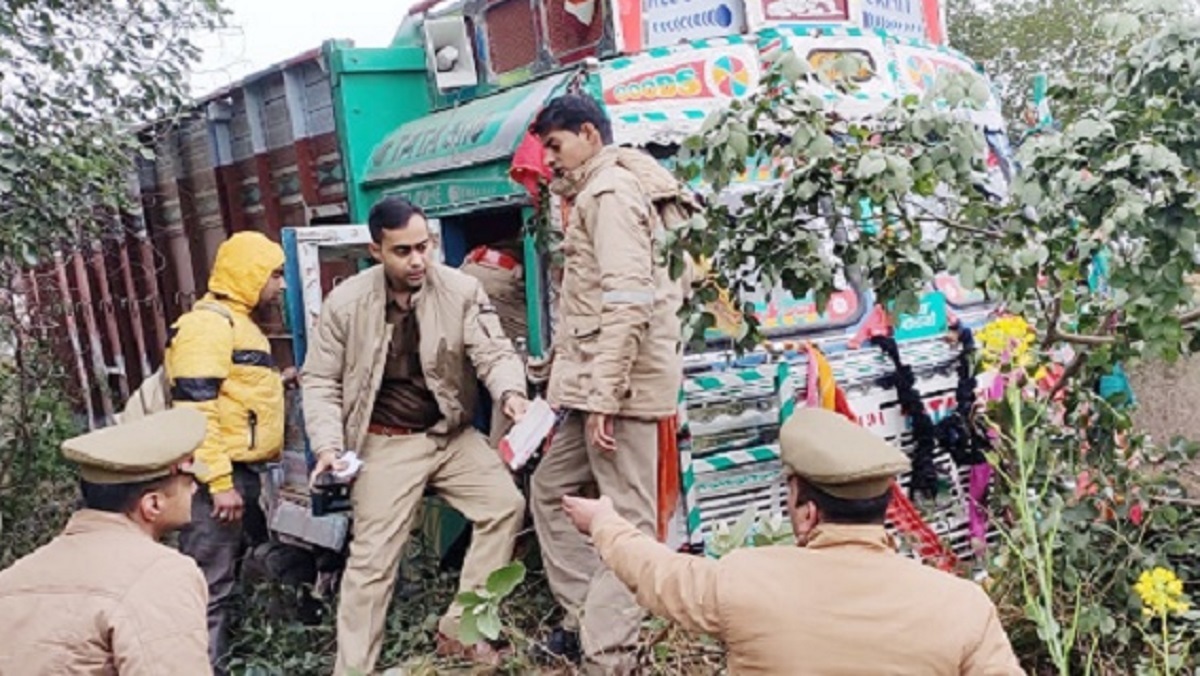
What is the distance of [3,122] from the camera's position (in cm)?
496

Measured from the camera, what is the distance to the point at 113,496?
253 centimetres

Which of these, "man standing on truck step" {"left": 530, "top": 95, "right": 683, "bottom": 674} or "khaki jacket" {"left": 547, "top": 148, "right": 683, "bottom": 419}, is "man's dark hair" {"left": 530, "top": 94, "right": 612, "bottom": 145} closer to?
"man standing on truck step" {"left": 530, "top": 95, "right": 683, "bottom": 674}

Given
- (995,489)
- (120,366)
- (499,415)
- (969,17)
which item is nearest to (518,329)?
(499,415)

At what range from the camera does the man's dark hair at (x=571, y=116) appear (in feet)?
13.5

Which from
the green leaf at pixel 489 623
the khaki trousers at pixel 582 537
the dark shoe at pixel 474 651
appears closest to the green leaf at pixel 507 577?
the green leaf at pixel 489 623

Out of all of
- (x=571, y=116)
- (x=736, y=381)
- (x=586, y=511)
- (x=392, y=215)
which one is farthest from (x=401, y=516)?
(x=586, y=511)

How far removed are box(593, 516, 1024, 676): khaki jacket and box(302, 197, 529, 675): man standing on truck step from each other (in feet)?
6.87

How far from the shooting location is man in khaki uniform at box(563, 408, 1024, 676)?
2186 millimetres

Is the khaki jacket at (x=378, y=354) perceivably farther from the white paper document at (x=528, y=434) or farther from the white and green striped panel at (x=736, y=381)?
the white and green striped panel at (x=736, y=381)

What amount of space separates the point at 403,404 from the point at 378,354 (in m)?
0.24

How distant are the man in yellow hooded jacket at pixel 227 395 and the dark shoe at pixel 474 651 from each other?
3.06 ft

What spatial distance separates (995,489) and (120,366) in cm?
653

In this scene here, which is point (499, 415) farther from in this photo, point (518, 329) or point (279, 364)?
point (279, 364)

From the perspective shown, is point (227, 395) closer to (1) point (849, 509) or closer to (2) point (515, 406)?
(2) point (515, 406)
